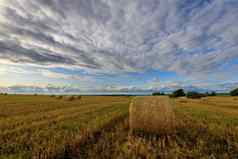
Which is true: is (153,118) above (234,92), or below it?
below

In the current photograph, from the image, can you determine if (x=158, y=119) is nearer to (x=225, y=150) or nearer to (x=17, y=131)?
(x=225, y=150)

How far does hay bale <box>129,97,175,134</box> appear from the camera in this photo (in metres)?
6.61

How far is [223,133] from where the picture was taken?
643 centimetres

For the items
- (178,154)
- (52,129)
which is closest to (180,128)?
(178,154)

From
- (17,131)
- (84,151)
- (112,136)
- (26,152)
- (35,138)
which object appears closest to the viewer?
(26,152)

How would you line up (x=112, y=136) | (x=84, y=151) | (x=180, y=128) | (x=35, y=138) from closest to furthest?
(x=84, y=151) → (x=35, y=138) → (x=112, y=136) → (x=180, y=128)

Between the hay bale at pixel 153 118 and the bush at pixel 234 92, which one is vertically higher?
the bush at pixel 234 92

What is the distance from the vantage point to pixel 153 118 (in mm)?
6688

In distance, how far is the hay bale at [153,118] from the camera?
21.7 ft

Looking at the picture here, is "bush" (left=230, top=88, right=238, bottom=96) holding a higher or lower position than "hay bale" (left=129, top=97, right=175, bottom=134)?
higher

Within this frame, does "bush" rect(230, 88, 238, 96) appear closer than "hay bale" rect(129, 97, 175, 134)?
No

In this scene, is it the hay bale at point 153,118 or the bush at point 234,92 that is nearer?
the hay bale at point 153,118

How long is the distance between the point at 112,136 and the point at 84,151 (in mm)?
1516

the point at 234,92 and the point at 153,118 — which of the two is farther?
the point at 234,92
